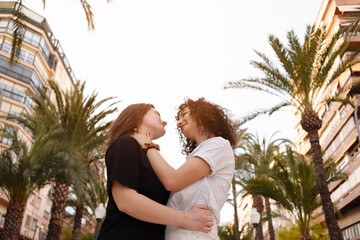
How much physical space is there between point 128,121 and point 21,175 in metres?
14.0

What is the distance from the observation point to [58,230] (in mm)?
16500

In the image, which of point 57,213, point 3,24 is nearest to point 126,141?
point 57,213

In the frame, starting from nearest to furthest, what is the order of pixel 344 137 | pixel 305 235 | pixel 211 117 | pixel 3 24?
pixel 211 117 < pixel 305 235 < pixel 344 137 < pixel 3 24

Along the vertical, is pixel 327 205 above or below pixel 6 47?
below

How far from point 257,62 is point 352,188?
68.4ft

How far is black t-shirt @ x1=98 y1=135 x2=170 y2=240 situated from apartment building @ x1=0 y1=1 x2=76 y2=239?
116 feet

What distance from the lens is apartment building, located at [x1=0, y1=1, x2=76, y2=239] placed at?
1492 inches

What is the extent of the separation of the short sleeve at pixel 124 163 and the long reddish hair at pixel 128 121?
0.23m

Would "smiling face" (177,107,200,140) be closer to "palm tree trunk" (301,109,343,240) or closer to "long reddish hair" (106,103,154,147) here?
"long reddish hair" (106,103,154,147)

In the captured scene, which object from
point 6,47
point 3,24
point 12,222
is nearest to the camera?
point 12,222

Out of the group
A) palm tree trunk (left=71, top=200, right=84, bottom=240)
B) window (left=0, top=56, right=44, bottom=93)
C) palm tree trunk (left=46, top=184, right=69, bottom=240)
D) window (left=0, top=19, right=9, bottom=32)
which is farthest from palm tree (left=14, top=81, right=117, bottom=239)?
window (left=0, top=19, right=9, bottom=32)

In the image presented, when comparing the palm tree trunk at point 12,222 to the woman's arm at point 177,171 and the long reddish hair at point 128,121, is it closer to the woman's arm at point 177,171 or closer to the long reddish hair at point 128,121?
the long reddish hair at point 128,121

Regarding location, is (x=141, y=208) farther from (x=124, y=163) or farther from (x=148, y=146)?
(x=148, y=146)

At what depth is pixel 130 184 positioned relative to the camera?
6.44 ft
